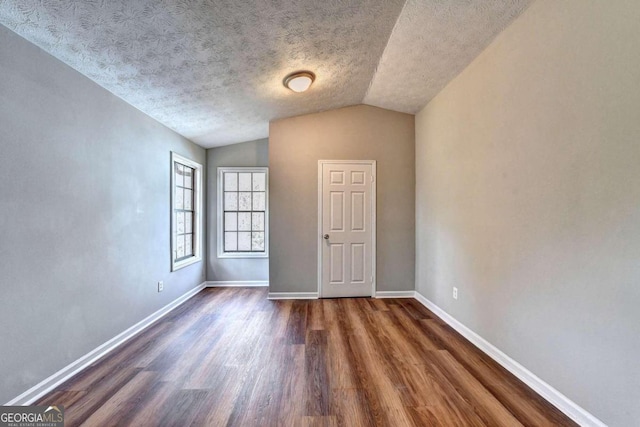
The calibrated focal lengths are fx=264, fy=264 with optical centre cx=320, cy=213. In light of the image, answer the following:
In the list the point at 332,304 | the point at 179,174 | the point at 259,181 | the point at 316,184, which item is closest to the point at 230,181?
the point at 259,181

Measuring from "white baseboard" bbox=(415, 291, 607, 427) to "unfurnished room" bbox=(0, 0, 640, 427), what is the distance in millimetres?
17

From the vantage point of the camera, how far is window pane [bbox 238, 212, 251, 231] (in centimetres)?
462

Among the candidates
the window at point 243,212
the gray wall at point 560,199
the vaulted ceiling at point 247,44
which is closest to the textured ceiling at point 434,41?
the vaulted ceiling at point 247,44

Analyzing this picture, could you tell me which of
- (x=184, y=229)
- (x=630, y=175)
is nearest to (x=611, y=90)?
(x=630, y=175)

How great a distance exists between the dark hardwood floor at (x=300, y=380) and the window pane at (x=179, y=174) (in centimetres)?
195

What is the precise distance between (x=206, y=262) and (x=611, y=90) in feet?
16.1

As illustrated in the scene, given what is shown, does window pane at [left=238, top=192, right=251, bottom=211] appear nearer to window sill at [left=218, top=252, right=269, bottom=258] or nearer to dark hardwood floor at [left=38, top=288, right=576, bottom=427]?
window sill at [left=218, top=252, right=269, bottom=258]

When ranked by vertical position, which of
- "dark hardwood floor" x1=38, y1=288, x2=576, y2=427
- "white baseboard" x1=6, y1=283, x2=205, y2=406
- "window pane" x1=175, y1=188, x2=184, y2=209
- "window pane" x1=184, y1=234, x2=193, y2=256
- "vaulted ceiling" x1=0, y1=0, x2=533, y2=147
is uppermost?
"vaulted ceiling" x1=0, y1=0, x2=533, y2=147

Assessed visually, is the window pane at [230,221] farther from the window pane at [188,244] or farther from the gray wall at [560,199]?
the gray wall at [560,199]

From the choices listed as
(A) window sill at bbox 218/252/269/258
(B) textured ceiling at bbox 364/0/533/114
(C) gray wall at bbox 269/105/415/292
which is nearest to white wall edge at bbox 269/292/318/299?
(C) gray wall at bbox 269/105/415/292

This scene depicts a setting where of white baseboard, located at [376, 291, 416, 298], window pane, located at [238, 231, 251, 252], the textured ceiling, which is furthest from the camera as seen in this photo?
window pane, located at [238, 231, 251, 252]

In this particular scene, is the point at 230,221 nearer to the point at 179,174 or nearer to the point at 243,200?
the point at 243,200

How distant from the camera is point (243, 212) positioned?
462cm

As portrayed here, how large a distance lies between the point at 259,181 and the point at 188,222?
1.32 meters
